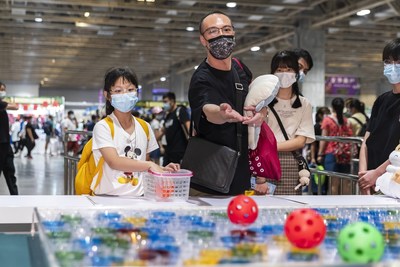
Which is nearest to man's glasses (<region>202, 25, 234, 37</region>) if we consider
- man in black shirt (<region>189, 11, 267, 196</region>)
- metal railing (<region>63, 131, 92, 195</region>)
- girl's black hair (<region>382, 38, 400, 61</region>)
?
man in black shirt (<region>189, 11, 267, 196</region>)

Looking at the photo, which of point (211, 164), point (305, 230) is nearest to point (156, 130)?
point (211, 164)

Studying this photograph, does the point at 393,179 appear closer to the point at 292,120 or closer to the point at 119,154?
the point at 292,120

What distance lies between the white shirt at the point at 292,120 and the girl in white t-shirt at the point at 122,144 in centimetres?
72

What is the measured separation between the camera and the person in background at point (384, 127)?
134 inches

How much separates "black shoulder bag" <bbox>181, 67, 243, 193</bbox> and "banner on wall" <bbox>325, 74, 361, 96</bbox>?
23.6m

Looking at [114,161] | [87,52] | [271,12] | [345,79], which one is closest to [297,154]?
[114,161]

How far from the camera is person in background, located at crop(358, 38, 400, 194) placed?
3402 mm

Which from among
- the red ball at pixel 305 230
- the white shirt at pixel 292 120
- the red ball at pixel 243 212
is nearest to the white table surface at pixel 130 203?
the red ball at pixel 243 212

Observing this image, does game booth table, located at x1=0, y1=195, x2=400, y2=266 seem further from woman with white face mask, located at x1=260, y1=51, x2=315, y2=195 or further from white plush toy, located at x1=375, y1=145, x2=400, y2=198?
woman with white face mask, located at x1=260, y1=51, x2=315, y2=195

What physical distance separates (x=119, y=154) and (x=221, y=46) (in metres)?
0.74

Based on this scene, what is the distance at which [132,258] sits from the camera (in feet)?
4.50

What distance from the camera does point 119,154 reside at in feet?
9.93

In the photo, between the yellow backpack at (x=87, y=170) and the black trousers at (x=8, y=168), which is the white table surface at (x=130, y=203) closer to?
the yellow backpack at (x=87, y=170)

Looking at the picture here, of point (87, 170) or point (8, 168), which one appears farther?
point (8, 168)
